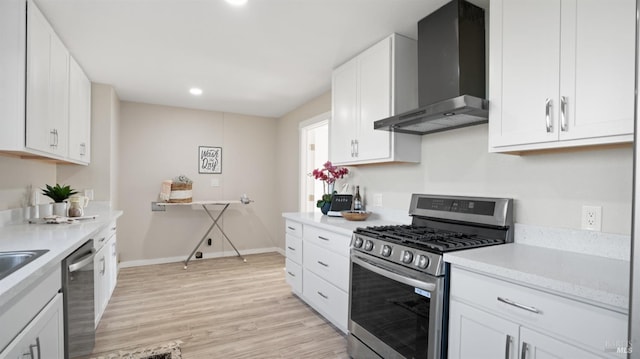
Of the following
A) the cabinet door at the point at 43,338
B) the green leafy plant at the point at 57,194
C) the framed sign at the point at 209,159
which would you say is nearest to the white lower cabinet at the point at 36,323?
the cabinet door at the point at 43,338

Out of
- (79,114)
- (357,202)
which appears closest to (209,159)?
(79,114)

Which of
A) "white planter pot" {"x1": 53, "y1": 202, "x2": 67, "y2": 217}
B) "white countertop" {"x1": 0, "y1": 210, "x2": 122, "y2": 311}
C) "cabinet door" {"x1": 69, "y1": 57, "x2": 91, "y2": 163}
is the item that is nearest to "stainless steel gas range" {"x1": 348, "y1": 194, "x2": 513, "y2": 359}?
"white countertop" {"x1": 0, "y1": 210, "x2": 122, "y2": 311}

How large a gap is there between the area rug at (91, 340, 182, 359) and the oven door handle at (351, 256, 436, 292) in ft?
4.59

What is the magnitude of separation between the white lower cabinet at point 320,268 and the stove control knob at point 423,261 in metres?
0.75

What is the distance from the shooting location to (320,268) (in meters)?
2.75

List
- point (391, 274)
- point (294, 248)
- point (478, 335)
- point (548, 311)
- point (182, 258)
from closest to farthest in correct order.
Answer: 1. point (548, 311)
2. point (478, 335)
3. point (391, 274)
4. point (294, 248)
5. point (182, 258)

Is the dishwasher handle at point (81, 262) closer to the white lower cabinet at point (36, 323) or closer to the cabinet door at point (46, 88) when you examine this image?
the white lower cabinet at point (36, 323)

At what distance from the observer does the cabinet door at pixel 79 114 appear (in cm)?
282

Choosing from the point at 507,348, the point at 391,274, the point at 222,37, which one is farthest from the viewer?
the point at 222,37

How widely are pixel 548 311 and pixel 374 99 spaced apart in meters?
1.85

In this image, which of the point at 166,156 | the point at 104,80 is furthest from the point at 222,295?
the point at 104,80

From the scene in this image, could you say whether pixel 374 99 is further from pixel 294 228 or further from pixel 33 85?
pixel 33 85

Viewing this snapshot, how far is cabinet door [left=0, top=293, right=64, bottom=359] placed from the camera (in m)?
1.12

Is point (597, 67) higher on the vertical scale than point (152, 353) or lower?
higher
